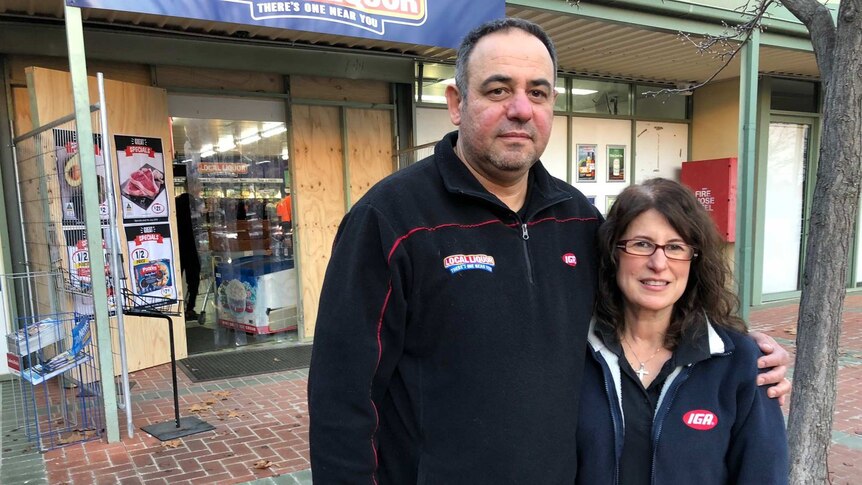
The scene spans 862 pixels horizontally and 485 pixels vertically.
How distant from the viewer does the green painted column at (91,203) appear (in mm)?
4141

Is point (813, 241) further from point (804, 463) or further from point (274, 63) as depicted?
point (274, 63)

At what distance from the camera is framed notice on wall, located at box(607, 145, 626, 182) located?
9.52 meters

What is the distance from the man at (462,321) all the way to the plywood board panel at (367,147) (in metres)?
5.86

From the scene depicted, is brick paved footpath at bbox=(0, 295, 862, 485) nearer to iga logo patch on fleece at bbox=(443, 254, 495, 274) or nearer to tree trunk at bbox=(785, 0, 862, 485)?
tree trunk at bbox=(785, 0, 862, 485)

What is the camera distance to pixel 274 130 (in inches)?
280

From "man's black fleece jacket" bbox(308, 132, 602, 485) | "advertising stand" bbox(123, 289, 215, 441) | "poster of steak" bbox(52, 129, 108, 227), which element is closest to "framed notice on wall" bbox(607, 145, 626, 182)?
"advertising stand" bbox(123, 289, 215, 441)

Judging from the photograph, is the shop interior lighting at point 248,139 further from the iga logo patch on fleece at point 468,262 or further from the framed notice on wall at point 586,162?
the iga logo patch on fleece at point 468,262

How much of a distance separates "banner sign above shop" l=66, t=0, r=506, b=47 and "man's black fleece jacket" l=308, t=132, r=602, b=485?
3.76 m

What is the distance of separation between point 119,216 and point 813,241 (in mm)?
5857

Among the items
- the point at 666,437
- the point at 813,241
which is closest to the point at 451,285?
the point at 666,437

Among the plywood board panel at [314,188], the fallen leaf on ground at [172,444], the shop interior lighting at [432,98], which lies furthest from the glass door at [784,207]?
the fallen leaf on ground at [172,444]

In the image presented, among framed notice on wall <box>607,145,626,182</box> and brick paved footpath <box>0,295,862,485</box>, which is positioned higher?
framed notice on wall <box>607,145,626,182</box>

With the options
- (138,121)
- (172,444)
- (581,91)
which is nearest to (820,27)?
(172,444)

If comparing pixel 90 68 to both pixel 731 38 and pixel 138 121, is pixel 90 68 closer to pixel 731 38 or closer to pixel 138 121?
pixel 138 121
